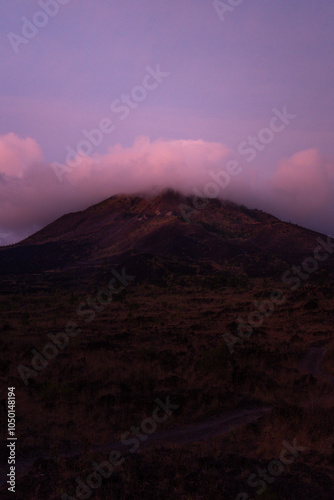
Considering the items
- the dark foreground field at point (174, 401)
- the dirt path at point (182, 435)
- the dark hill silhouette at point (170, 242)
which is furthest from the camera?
the dark hill silhouette at point (170, 242)

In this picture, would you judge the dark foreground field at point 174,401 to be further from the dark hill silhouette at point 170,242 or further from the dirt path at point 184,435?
the dark hill silhouette at point 170,242

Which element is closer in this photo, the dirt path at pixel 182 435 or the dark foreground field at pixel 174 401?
the dark foreground field at pixel 174 401

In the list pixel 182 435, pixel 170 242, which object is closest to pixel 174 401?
pixel 182 435

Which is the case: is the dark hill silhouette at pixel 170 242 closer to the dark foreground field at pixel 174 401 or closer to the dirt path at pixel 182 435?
the dark foreground field at pixel 174 401

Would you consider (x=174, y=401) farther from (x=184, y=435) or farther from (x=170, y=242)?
(x=170, y=242)

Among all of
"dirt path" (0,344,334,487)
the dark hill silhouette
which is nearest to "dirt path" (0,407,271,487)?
"dirt path" (0,344,334,487)

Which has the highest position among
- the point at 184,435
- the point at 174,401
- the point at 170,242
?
the point at 170,242

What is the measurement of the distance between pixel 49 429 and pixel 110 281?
60.3m

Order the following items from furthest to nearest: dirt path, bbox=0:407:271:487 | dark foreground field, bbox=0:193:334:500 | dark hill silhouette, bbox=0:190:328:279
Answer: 1. dark hill silhouette, bbox=0:190:328:279
2. dirt path, bbox=0:407:271:487
3. dark foreground field, bbox=0:193:334:500

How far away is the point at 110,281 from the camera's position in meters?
69.2

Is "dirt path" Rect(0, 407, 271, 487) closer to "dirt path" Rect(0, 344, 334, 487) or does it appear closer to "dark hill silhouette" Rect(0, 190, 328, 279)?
"dirt path" Rect(0, 344, 334, 487)

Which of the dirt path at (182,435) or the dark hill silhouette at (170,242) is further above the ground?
the dark hill silhouette at (170,242)

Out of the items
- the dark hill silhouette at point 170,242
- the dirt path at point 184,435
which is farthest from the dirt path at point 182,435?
the dark hill silhouette at point 170,242

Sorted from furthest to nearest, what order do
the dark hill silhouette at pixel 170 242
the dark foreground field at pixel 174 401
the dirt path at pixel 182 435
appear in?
1. the dark hill silhouette at pixel 170 242
2. the dirt path at pixel 182 435
3. the dark foreground field at pixel 174 401
